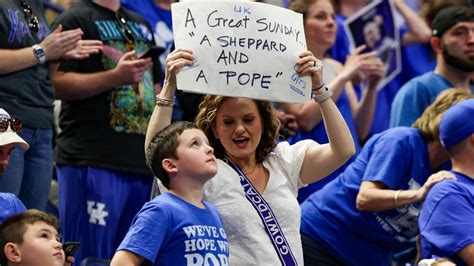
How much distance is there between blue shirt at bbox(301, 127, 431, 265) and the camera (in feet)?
22.7

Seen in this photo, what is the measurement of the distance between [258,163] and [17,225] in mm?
1225

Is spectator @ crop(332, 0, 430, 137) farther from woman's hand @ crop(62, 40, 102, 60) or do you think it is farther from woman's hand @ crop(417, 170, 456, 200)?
woman's hand @ crop(62, 40, 102, 60)

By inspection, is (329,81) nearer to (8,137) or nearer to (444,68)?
(444,68)

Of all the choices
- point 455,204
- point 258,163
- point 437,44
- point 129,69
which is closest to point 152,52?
point 129,69

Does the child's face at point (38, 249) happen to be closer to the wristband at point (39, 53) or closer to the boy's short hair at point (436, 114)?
the wristband at point (39, 53)

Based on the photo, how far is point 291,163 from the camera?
6023 millimetres

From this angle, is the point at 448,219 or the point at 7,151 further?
the point at 448,219

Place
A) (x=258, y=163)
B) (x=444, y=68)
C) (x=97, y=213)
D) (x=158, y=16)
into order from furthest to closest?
(x=444, y=68), (x=158, y=16), (x=97, y=213), (x=258, y=163)

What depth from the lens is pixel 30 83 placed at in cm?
674

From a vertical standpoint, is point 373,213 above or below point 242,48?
below

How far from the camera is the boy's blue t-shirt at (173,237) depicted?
17.2ft

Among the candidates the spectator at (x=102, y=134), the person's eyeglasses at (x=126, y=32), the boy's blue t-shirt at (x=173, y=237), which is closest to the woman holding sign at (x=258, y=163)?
the boy's blue t-shirt at (x=173, y=237)

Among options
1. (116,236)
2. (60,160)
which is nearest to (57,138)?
(60,160)

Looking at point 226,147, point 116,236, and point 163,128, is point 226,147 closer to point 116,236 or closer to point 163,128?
point 163,128
